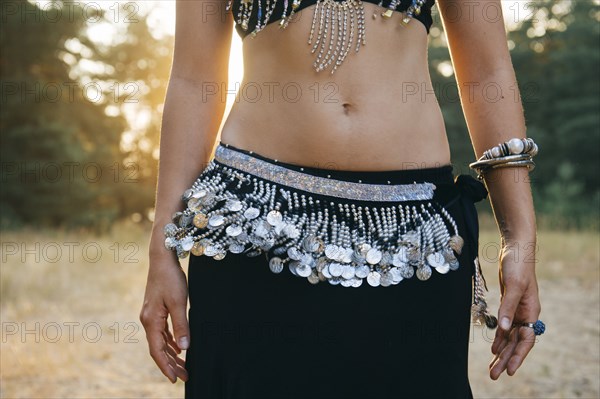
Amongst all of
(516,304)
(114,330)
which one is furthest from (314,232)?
(114,330)

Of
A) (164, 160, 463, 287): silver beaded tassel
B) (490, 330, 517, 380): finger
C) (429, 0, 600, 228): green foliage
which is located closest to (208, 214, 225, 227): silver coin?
(164, 160, 463, 287): silver beaded tassel

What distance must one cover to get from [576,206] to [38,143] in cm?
1320

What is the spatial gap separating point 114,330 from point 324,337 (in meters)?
4.14

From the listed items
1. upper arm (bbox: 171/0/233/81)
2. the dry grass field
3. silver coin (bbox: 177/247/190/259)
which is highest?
upper arm (bbox: 171/0/233/81)

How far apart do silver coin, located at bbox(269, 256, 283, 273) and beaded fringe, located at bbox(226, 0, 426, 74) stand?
0.44 metres

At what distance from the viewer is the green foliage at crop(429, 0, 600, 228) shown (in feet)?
57.8

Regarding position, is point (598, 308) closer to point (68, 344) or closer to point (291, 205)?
point (68, 344)

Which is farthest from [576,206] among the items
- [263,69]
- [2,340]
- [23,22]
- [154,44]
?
[263,69]

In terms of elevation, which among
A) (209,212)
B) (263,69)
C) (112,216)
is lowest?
(112,216)

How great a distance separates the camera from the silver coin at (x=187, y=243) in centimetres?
138

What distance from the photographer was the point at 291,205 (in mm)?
1378

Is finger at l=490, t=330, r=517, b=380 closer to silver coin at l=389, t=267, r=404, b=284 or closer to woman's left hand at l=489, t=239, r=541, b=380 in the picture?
woman's left hand at l=489, t=239, r=541, b=380

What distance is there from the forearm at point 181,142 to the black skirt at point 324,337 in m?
0.19

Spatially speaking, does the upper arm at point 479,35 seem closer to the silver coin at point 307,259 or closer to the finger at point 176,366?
the silver coin at point 307,259
